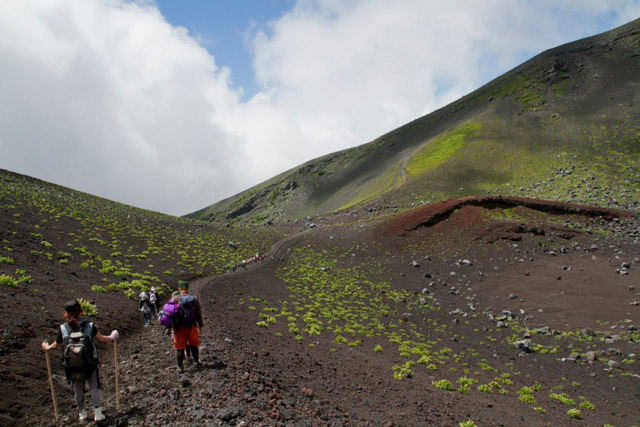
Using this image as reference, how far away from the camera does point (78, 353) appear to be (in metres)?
7.07

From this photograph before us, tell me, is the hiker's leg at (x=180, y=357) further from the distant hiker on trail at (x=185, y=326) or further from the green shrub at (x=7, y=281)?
the green shrub at (x=7, y=281)

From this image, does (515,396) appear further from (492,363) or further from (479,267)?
(479,267)

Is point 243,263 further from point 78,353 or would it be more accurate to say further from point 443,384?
point 78,353

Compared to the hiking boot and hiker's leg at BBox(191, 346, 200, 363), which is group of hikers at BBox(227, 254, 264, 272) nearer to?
hiker's leg at BBox(191, 346, 200, 363)

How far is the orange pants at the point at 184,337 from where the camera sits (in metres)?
9.69

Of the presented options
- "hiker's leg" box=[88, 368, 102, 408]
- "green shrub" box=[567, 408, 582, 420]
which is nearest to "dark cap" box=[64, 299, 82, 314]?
"hiker's leg" box=[88, 368, 102, 408]

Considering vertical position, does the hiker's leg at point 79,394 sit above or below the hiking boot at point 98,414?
above

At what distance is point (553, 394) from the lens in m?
15.7

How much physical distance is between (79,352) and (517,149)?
8839 centimetres

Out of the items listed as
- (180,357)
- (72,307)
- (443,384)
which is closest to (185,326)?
(180,357)

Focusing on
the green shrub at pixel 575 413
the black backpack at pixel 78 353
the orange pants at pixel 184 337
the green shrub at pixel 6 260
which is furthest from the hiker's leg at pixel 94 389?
the green shrub at pixel 575 413

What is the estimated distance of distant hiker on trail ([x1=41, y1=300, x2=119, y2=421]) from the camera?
709 centimetres

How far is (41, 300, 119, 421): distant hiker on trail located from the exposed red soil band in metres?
40.8

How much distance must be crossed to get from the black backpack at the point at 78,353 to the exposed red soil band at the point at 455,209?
40.9 m
